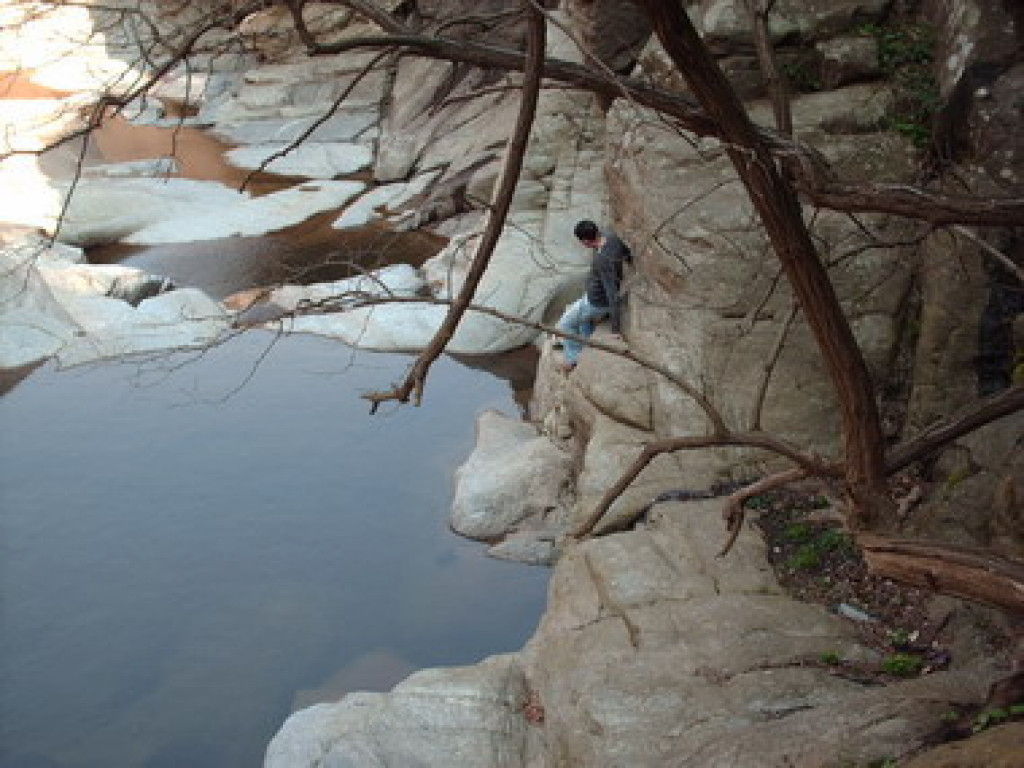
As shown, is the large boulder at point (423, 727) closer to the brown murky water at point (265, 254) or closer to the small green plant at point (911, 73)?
the small green plant at point (911, 73)

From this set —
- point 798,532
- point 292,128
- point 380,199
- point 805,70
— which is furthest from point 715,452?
point 292,128

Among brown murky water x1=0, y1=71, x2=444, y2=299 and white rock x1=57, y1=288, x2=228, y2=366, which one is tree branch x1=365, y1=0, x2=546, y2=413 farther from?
brown murky water x1=0, y1=71, x2=444, y2=299

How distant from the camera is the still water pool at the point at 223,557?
26.9 ft

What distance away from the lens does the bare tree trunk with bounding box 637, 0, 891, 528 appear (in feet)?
12.5

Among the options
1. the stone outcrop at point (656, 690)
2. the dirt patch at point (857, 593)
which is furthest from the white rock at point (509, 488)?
the dirt patch at point (857, 593)

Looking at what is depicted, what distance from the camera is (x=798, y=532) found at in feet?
24.3

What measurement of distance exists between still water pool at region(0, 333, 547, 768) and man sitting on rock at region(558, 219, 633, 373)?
1858 mm

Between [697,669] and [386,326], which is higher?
[386,326]

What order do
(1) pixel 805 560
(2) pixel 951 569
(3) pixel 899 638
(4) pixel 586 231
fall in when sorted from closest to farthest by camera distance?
(2) pixel 951 569
(3) pixel 899 638
(1) pixel 805 560
(4) pixel 586 231

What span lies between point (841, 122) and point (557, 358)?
3473 millimetres

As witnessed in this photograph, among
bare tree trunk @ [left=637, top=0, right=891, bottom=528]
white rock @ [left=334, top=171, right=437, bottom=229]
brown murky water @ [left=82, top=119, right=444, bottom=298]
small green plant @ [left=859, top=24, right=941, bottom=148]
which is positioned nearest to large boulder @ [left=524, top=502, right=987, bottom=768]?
bare tree trunk @ [left=637, top=0, right=891, bottom=528]

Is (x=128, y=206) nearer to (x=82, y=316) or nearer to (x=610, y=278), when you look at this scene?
(x=82, y=316)

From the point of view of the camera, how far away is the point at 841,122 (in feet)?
28.7

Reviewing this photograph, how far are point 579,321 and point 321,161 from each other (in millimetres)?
12019
